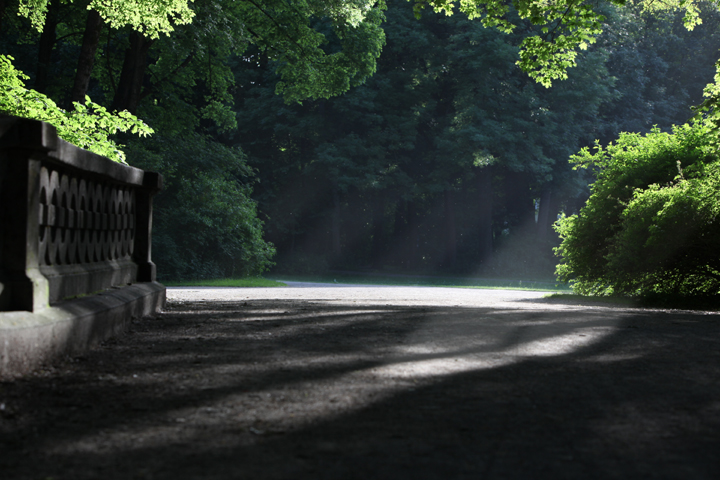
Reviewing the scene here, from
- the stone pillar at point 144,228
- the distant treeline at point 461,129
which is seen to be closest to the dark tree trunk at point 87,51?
the stone pillar at point 144,228

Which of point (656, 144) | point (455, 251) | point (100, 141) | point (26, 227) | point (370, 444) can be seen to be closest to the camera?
point (370, 444)

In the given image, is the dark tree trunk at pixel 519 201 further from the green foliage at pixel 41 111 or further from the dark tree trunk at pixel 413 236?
the green foliage at pixel 41 111

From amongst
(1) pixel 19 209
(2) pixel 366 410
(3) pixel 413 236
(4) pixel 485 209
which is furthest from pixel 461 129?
(2) pixel 366 410

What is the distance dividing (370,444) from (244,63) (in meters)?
42.3

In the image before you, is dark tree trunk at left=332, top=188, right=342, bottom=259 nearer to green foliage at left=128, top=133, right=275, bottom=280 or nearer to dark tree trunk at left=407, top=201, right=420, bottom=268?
dark tree trunk at left=407, top=201, right=420, bottom=268

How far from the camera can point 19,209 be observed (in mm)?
3980

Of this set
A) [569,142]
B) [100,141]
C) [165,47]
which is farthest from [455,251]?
[100,141]

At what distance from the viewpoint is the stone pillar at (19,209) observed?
388 cm

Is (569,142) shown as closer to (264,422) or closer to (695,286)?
(695,286)

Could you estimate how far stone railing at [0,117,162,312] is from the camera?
3918 mm

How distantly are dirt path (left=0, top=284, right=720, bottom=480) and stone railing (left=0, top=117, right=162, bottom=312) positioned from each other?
1.75ft

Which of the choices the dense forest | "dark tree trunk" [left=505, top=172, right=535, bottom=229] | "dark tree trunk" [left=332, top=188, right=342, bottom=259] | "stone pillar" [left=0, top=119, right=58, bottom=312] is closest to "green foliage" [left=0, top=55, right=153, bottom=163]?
"stone pillar" [left=0, top=119, right=58, bottom=312]

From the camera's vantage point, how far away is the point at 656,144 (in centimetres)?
1449

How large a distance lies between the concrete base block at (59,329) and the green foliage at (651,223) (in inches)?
372
